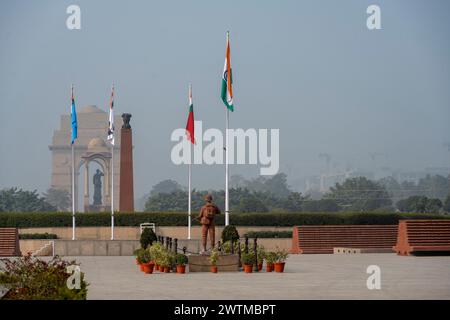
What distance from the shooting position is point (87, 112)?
189m

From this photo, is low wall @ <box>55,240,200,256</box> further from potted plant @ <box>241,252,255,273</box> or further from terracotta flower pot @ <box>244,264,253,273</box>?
terracotta flower pot @ <box>244,264,253,273</box>

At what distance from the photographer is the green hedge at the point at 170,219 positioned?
51.6 meters

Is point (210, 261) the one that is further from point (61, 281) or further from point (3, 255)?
point (3, 255)

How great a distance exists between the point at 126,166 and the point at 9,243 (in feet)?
40.8

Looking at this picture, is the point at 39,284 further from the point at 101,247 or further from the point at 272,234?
the point at 272,234

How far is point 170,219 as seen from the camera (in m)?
52.2

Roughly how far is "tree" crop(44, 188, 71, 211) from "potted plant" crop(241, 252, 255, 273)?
506 ft

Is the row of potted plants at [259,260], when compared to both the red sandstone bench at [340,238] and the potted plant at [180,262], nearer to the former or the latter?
the potted plant at [180,262]

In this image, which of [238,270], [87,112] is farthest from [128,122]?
[87,112]

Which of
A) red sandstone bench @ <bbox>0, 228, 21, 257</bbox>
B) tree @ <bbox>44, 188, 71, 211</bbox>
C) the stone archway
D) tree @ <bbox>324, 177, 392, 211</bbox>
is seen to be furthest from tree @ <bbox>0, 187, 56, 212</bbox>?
red sandstone bench @ <bbox>0, 228, 21, 257</bbox>

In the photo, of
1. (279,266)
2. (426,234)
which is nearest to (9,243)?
(426,234)

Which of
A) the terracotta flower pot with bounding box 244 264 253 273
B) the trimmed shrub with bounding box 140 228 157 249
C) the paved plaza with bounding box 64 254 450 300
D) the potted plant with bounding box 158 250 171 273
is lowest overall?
the paved plaza with bounding box 64 254 450 300

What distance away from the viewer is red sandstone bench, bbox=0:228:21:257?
140 ft
